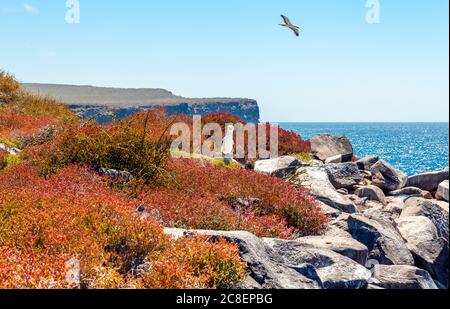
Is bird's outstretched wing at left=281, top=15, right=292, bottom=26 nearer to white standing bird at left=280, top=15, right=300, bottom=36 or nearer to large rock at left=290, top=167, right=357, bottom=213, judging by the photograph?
white standing bird at left=280, top=15, right=300, bottom=36

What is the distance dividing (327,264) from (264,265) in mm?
1544

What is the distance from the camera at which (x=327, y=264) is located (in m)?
7.65

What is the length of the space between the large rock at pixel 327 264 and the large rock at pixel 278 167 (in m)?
8.04

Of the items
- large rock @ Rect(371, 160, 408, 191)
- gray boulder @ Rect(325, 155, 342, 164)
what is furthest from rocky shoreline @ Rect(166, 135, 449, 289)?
gray boulder @ Rect(325, 155, 342, 164)

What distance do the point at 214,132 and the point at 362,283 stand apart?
16126 mm

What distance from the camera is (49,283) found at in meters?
5.08

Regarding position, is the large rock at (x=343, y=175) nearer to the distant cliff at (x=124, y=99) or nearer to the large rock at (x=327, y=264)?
the large rock at (x=327, y=264)

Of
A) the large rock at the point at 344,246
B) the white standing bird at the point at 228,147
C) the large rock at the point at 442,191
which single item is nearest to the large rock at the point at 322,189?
the white standing bird at the point at 228,147

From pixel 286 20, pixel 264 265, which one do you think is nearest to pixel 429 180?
pixel 286 20

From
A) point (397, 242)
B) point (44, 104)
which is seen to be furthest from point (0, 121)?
point (397, 242)

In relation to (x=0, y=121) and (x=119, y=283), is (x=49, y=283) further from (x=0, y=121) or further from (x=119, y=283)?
(x=0, y=121)

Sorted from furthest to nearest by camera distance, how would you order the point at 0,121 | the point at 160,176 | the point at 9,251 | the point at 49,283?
the point at 0,121, the point at 160,176, the point at 9,251, the point at 49,283

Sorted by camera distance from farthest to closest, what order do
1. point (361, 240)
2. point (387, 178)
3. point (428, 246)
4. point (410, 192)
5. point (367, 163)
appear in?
point (367, 163)
point (387, 178)
point (410, 192)
point (428, 246)
point (361, 240)

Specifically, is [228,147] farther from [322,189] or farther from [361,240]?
[361,240]
